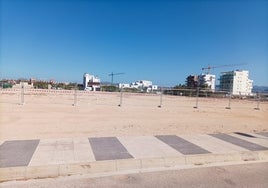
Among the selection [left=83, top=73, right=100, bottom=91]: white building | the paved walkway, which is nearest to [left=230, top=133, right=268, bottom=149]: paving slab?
the paved walkway

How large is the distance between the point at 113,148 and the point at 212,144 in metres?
2.92

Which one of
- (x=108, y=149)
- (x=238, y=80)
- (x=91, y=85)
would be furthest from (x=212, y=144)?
(x=238, y=80)

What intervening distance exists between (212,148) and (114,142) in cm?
267

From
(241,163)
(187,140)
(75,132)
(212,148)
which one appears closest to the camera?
(241,163)

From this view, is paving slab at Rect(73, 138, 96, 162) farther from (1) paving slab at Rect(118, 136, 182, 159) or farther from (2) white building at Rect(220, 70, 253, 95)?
(2) white building at Rect(220, 70, 253, 95)

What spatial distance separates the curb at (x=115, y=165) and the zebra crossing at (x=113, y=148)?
6.6 inches

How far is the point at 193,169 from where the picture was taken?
18.1ft

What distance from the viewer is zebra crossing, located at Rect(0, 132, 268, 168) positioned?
5.49 meters

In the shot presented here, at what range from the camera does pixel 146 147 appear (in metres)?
6.73

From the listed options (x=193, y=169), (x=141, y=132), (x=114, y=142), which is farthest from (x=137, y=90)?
(x=193, y=169)

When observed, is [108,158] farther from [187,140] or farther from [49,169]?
[187,140]

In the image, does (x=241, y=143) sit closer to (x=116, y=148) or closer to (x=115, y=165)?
(x=116, y=148)

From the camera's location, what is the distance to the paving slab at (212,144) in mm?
6719

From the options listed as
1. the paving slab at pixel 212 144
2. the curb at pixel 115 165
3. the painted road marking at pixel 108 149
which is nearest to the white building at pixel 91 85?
the paving slab at pixel 212 144
